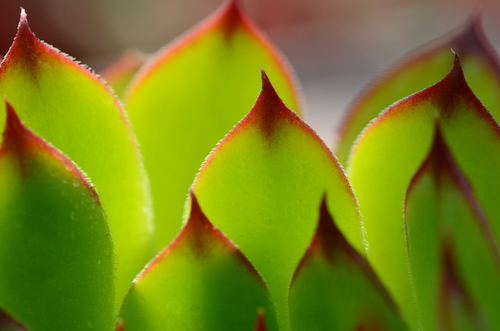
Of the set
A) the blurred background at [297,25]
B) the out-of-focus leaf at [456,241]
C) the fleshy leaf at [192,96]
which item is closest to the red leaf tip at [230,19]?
the fleshy leaf at [192,96]

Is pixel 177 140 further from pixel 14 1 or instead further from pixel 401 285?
pixel 14 1

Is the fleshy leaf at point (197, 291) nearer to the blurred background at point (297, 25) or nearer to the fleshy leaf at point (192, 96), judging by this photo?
the fleshy leaf at point (192, 96)

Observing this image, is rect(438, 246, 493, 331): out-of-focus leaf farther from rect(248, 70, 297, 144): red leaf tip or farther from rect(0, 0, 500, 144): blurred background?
rect(0, 0, 500, 144): blurred background

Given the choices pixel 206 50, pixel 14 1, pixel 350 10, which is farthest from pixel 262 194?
pixel 350 10

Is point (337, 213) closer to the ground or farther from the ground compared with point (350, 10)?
farther from the ground

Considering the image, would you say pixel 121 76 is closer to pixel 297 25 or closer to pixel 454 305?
pixel 454 305

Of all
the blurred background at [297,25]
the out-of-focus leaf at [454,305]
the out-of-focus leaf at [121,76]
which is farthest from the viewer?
the blurred background at [297,25]

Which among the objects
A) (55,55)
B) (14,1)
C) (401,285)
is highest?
(55,55)
